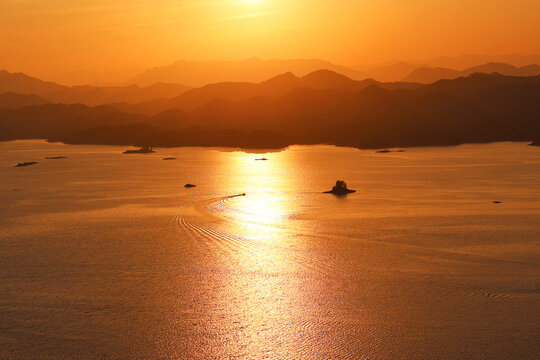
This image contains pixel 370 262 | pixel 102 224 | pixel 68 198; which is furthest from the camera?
pixel 68 198

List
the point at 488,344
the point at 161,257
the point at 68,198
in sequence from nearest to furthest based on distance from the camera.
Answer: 1. the point at 488,344
2. the point at 161,257
3. the point at 68,198

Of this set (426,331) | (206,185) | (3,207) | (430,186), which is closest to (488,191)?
(430,186)

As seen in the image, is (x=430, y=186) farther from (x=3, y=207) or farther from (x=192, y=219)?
(x=3, y=207)

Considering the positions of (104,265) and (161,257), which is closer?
(104,265)

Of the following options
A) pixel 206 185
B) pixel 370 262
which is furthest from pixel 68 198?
pixel 370 262

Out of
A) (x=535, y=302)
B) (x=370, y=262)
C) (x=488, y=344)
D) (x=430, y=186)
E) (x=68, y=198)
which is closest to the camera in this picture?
(x=488, y=344)

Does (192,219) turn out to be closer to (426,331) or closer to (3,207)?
(3,207)

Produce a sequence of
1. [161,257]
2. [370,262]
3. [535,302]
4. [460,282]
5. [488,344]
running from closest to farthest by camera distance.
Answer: [488,344], [535,302], [460,282], [370,262], [161,257]
